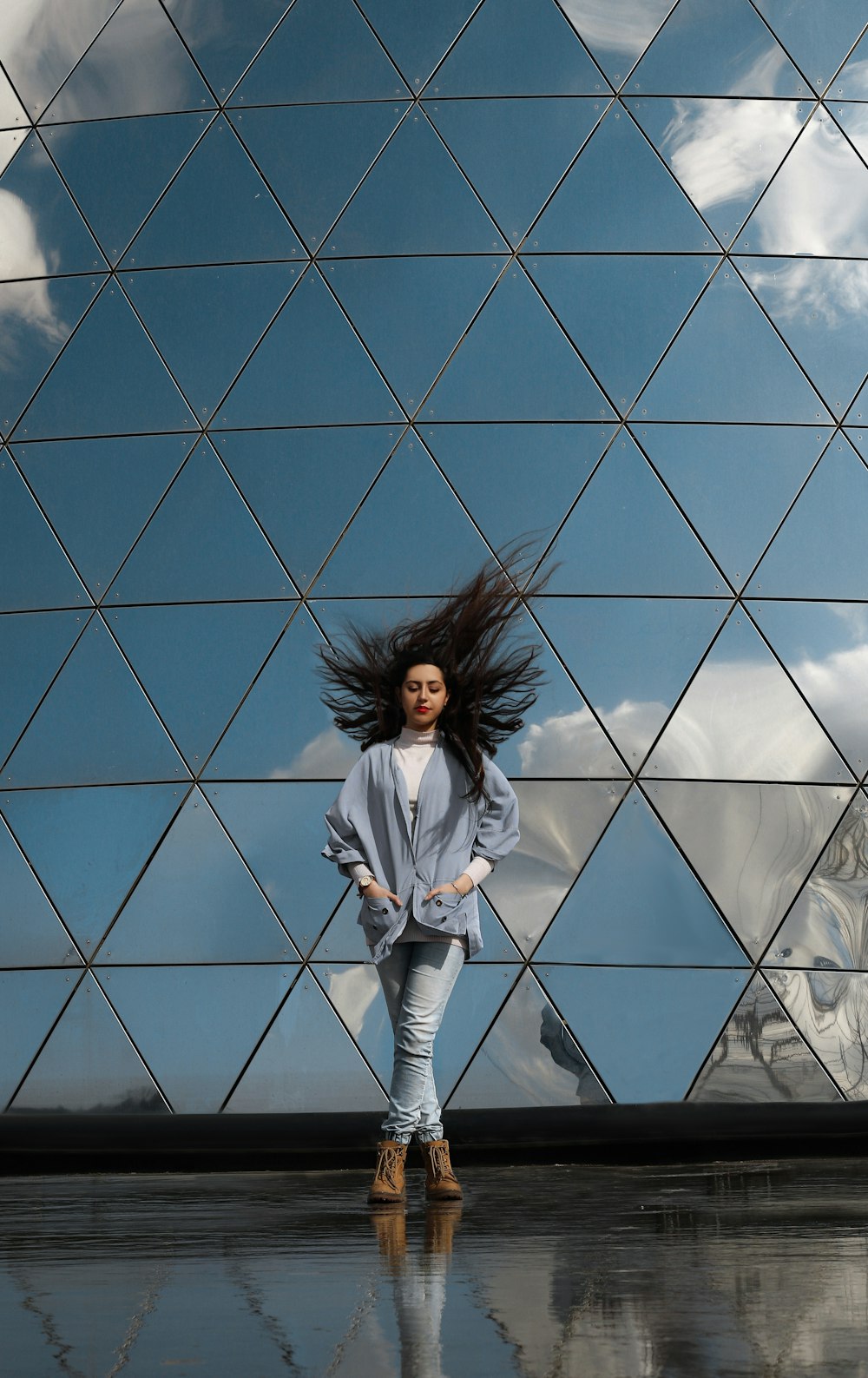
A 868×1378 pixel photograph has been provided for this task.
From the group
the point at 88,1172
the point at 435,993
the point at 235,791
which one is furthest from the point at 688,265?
the point at 88,1172

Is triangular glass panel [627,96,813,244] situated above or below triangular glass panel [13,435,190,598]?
above

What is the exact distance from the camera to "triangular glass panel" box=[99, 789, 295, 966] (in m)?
6.94

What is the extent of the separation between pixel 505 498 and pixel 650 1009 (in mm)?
2654

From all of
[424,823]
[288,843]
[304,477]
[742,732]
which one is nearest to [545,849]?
[742,732]

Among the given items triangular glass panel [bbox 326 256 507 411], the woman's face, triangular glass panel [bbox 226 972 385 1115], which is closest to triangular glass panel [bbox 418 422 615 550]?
triangular glass panel [bbox 326 256 507 411]

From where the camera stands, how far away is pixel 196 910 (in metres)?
7.00

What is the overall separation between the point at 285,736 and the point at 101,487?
172 cm

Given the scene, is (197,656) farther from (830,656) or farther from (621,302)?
(830,656)

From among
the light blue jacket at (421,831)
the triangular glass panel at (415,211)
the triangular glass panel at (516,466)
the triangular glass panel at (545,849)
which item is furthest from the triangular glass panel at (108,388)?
the light blue jacket at (421,831)

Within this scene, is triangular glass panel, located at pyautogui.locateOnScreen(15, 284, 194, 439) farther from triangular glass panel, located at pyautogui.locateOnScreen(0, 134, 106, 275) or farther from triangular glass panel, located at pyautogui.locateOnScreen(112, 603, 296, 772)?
triangular glass panel, located at pyautogui.locateOnScreen(112, 603, 296, 772)

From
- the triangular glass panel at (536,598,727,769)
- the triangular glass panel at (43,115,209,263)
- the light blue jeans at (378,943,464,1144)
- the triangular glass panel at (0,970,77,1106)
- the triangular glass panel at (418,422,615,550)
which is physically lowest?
the light blue jeans at (378,943,464,1144)

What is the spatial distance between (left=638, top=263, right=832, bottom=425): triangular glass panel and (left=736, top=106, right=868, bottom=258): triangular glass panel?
40 cm

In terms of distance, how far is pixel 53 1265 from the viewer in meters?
3.60

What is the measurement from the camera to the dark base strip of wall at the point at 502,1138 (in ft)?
21.3
